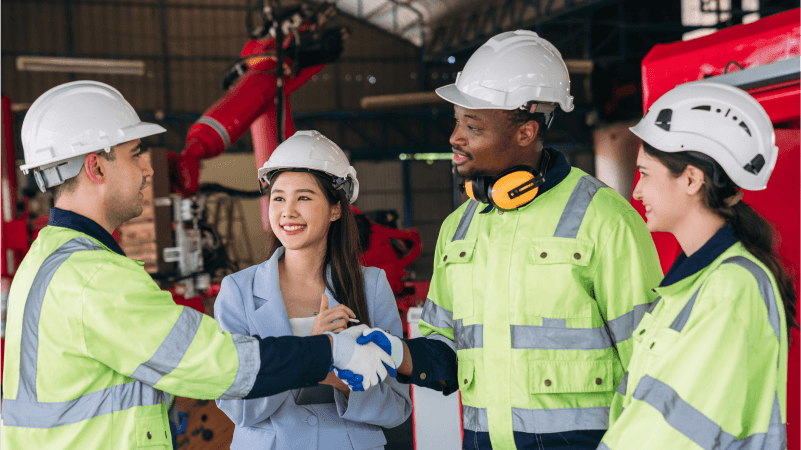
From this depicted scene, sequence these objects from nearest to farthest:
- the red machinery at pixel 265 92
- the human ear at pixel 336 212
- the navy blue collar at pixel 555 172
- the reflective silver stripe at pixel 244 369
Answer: the reflective silver stripe at pixel 244 369
the navy blue collar at pixel 555 172
the human ear at pixel 336 212
the red machinery at pixel 265 92

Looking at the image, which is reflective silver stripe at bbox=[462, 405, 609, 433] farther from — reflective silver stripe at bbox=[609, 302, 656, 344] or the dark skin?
the dark skin

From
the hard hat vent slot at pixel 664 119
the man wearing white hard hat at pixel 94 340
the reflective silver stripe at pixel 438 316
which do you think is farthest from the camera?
the reflective silver stripe at pixel 438 316

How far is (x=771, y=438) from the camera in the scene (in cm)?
142

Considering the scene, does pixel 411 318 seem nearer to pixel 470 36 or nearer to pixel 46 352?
pixel 46 352

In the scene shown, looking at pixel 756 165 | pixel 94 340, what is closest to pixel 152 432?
pixel 94 340

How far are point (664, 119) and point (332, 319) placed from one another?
4.37 feet

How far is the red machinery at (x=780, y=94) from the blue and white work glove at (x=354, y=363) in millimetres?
1455

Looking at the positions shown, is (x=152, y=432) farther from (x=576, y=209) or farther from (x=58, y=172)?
(x=576, y=209)

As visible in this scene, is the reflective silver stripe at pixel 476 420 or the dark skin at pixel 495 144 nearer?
the reflective silver stripe at pixel 476 420

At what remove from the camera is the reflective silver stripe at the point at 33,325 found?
1.83 m

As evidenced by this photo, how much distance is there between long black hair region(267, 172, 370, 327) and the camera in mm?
2643

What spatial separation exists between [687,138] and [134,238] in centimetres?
577

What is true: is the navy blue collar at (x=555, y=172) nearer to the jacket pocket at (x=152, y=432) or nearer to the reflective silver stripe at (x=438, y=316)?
the reflective silver stripe at (x=438, y=316)

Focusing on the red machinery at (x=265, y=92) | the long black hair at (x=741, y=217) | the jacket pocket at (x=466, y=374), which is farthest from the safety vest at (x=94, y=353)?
the red machinery at (x=265, y=92)
